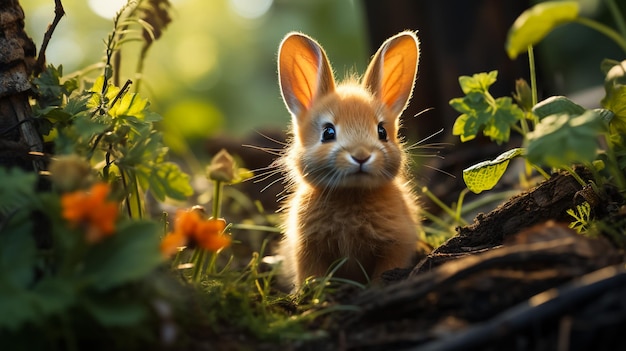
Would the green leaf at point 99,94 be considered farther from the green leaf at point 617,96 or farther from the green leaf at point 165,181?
the green leaf at point 617,96

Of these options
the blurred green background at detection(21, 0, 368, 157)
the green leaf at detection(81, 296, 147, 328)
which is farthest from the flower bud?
the blurred green background at detection(21, 0, 368, 157)

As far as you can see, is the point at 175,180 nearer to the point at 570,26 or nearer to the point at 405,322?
the point at 405,322

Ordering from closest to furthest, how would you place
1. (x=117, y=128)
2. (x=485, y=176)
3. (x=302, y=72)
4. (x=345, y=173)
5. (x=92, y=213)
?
(x=92, y=213), (x=117, y=128), (x=485, y=176), (x=345, y=173), (x=302, y=72)

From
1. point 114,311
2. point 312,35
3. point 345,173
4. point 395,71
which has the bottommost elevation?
point 114,311

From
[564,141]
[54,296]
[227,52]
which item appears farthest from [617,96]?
[227,52]

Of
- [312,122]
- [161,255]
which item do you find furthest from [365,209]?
[161,255]

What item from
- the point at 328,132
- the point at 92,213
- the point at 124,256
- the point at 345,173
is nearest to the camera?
the point at 92,213

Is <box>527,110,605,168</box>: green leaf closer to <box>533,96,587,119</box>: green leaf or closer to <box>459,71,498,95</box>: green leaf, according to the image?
<box>533,96,587,119</box>: green leaf

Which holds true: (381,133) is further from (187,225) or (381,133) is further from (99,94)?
(187,225)
